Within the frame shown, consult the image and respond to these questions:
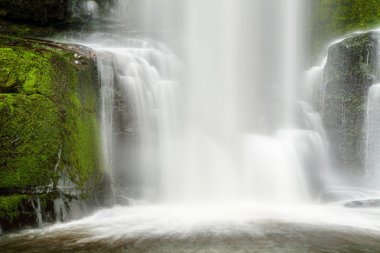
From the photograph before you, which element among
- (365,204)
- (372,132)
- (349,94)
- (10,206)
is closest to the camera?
(10,206)

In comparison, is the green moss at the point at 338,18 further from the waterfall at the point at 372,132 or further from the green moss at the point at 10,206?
the green moss at the point at 10,206

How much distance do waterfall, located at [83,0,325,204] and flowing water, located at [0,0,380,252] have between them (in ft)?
0.15

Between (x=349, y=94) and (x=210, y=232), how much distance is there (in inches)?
355

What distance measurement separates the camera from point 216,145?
43.5ft

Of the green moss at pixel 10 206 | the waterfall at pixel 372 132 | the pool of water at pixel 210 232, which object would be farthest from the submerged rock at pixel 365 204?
the green moss at pixel 10 206

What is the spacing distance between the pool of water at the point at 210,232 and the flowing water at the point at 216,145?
27 mm

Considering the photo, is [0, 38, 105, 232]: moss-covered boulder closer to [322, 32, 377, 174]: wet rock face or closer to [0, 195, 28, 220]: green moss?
[0, 195, 28, 220]: green moss

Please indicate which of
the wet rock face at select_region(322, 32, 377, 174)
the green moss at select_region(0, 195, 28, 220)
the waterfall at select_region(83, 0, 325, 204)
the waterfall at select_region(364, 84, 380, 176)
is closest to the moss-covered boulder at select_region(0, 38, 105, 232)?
the green moss at select_region(0, 195, 28, 220)

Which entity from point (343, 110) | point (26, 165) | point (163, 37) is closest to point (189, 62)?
point (163, 37)

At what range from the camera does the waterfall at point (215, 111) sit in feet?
38.6

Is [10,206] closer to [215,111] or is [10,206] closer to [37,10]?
[215,111]

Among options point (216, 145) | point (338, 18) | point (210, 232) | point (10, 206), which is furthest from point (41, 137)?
point (338, 18)

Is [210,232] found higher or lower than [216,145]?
lower

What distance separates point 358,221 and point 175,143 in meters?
6.33
